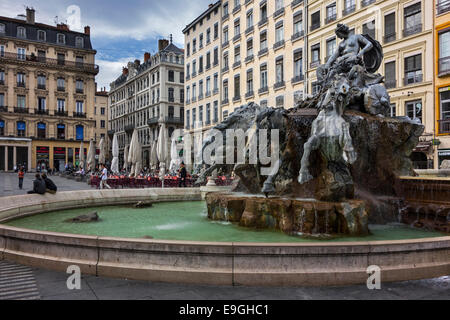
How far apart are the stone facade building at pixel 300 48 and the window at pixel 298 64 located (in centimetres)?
9

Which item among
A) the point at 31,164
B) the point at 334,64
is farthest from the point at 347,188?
the point at 31,164

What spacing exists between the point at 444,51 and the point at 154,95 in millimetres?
48982

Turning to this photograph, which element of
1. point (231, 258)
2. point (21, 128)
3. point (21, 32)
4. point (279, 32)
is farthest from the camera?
point (21, 32)

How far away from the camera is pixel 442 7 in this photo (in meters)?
22.3

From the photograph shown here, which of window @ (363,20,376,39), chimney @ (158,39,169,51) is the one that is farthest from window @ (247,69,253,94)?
chimney @ (158,39,169,51)

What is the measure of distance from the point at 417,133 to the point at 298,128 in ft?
10.7

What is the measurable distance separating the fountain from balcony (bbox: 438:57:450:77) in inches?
534

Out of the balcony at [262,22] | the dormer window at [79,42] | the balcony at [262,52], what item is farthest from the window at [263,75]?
the dormer window at [79,42]

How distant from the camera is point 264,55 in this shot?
37.3 meters

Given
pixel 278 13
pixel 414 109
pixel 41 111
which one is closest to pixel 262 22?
pixel 278 13

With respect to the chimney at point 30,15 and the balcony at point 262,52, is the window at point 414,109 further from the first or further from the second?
the chimney at point 30,15

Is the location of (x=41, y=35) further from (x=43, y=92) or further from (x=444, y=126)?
(x=444, y=126)

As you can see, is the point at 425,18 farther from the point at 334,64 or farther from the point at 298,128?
the point at 298,128

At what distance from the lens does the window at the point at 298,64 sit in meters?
32.9
